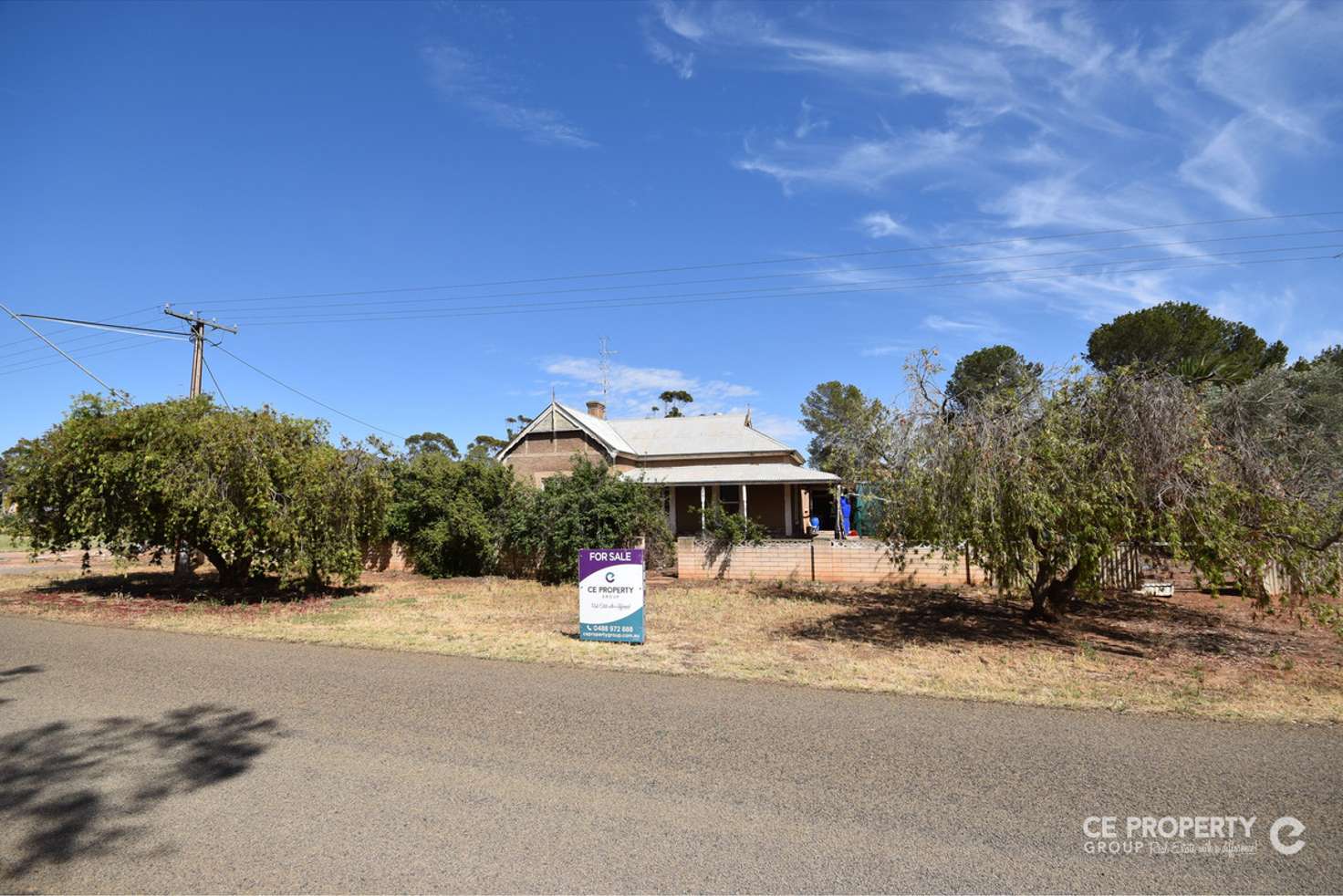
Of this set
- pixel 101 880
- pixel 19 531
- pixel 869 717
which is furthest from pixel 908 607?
pixel 19 531

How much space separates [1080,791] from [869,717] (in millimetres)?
1863

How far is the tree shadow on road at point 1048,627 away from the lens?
959 centimetres

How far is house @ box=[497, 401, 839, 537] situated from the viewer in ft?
94.2

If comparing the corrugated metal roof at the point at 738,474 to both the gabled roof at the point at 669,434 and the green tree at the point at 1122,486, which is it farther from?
the green tree at the point at 1122,486

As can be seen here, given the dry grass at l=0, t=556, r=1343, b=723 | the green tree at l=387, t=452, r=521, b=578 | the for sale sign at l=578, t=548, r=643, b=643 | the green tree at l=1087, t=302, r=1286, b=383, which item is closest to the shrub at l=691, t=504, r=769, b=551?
the dry grass at l=0, t=556, r=1343, b=723

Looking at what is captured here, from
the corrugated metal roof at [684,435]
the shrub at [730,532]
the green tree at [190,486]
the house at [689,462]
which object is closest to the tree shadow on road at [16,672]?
the green tree at [190,486]

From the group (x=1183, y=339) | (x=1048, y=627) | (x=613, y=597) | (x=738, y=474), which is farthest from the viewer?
(x=1183, y=339)

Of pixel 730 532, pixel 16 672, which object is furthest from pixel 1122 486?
pixel 16 672

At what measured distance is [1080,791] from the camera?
15.0ft

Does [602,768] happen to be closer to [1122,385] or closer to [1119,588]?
[1122,385]

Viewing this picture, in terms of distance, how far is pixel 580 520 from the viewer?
17.6m

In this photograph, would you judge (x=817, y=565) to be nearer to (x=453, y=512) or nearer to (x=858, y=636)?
(x=858, y=636)

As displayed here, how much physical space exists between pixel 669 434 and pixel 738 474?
6506 mm

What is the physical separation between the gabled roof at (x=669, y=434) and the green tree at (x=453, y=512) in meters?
9.25
